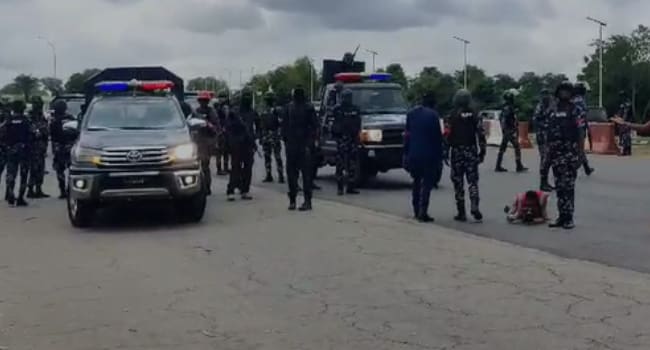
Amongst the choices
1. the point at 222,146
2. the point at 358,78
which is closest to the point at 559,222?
the point at 358,78

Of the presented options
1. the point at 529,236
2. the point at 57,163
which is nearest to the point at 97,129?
the point at 57,163

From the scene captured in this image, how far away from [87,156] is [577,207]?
7560 millimetres

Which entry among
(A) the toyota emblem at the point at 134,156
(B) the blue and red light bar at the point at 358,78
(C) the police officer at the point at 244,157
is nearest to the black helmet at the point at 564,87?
(A) the toyota emblem at the point at 134,156

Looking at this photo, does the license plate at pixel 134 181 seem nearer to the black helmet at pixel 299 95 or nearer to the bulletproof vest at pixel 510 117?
the black helmet at pixel 299 95

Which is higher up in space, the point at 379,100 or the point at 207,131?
the point at 379,100

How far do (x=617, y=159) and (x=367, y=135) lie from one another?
10793 mm

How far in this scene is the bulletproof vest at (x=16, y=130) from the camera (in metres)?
18.0

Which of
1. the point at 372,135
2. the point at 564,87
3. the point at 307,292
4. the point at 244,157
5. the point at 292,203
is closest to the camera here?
the point at 307,292

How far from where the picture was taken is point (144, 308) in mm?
8945

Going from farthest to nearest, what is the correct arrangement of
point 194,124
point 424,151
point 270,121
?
point 270,121
point 194,124
point 424,151

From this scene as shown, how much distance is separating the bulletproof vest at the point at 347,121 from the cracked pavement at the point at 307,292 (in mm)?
4730

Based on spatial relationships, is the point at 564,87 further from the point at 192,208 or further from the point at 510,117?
the point at 510,117

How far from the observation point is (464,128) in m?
14.5

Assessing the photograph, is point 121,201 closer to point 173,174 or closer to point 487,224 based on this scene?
point 173,174
